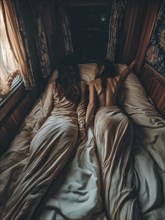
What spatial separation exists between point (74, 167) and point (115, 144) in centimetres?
36

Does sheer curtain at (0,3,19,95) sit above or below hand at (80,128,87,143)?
above

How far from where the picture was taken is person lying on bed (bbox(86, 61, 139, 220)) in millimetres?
831

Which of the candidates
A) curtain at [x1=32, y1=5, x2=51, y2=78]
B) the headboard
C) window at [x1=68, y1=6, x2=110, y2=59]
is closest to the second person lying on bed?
the headboard

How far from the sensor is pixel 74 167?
1.07 meters

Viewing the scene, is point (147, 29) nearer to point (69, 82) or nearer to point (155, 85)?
point (155, 85)

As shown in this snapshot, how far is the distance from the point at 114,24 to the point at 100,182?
196 cm

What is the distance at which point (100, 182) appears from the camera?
966 mm

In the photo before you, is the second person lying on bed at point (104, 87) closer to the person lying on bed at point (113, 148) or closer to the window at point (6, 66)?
the person lying on bed at point (113, 148)

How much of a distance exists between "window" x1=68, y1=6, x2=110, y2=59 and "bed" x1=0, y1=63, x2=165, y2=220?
56.6 inches

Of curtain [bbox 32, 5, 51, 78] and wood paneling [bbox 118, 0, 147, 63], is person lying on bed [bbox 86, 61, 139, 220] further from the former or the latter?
curtain [bbox 32, 5, 51, 78]

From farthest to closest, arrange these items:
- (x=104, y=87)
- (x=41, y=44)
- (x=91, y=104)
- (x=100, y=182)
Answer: (x=41, y=44), (x=104, y=87), (x=91, y=104), (x=100, y=182)

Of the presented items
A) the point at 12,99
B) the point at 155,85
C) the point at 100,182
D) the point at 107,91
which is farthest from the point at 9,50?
the point at 155,85

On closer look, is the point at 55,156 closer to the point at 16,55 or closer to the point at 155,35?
the point at 16,55

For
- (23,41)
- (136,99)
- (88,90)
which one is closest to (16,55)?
(23,41)
